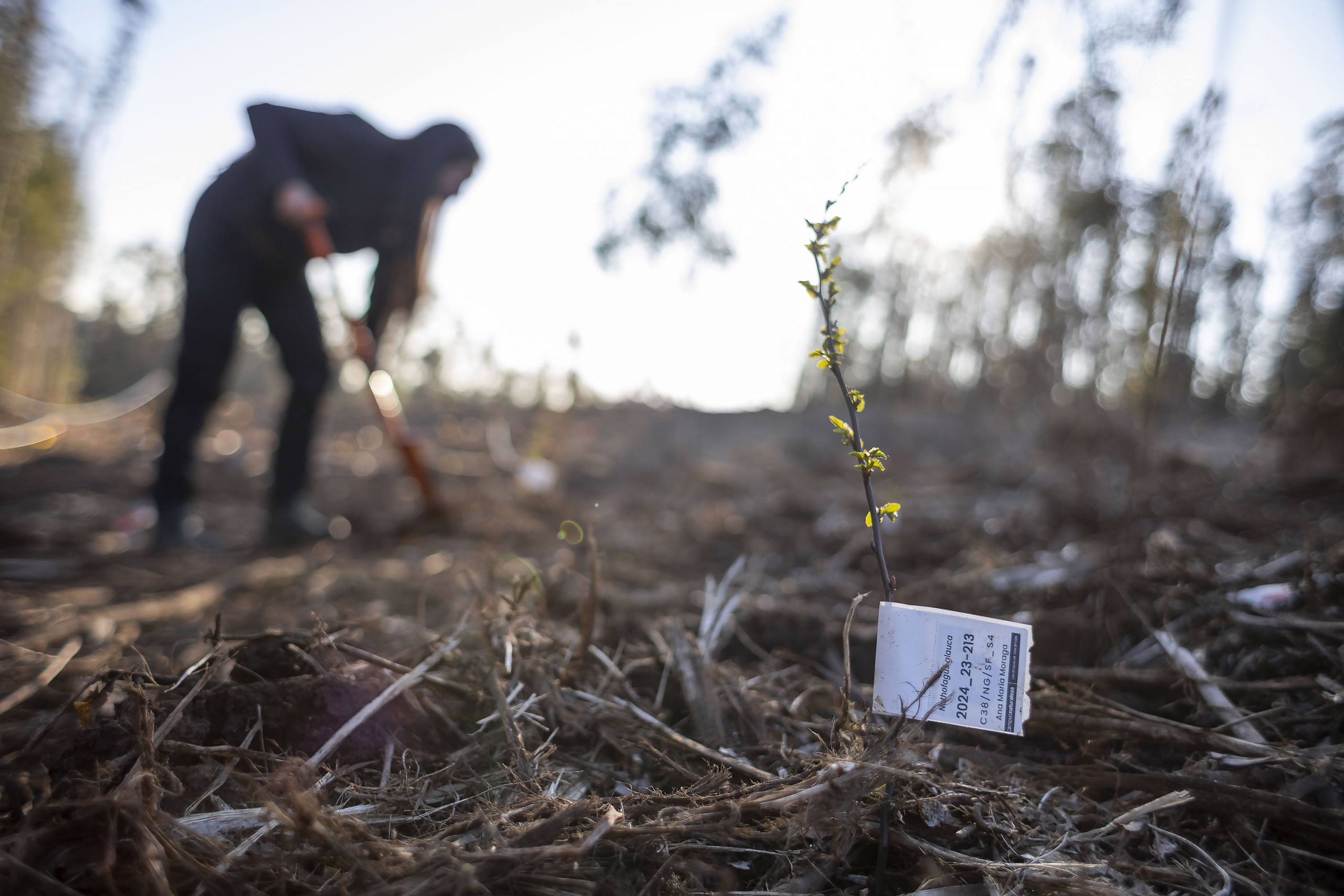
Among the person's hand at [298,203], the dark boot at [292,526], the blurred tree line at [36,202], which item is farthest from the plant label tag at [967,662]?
the blurred tree line at [36,202]

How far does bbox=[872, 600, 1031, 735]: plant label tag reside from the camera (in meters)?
0.87

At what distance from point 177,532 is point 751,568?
282cm

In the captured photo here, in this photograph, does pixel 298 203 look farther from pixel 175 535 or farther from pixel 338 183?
pixel 175 535

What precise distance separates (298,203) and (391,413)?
49.0 inches

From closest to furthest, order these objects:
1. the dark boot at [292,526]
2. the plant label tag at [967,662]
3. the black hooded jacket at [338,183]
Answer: the plant label tag at [967,662] < the black hooded jacket at [338,183] < the dark boot at [292,526]

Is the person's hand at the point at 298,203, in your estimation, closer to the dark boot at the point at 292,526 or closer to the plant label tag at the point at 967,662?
the dark boot at the point at 292,526

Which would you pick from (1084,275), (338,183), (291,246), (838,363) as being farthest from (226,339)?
(1084,275)

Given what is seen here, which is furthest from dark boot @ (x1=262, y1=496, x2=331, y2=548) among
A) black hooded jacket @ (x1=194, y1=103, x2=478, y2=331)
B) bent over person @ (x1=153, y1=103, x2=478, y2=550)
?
black hooded jacket @ (x1=194, y1=103, x2=478, y2=331)

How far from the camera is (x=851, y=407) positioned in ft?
3.01

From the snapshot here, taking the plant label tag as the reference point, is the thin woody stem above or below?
above

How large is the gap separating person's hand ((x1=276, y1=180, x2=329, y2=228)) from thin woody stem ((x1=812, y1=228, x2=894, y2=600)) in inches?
112

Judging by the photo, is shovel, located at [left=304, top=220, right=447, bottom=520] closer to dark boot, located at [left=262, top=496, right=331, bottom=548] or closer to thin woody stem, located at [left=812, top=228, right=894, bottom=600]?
dark boot, located at [left=262, top=496, right=331, bottom=548]

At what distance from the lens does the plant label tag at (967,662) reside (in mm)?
870

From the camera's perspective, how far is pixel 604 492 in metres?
5.77
